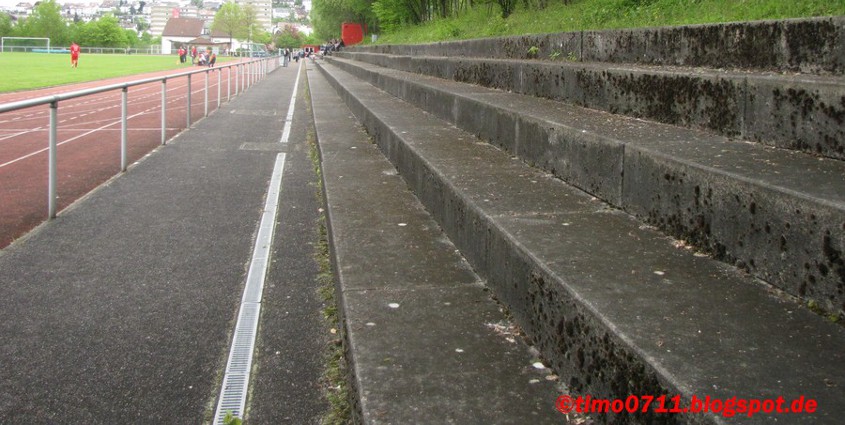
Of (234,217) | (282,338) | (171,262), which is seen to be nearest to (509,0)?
(234,217)

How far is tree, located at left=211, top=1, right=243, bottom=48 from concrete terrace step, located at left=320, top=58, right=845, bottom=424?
156 metres

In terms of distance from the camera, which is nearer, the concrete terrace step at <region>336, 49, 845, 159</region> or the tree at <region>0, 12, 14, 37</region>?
the concrete terrace step at <region>336, 49, 845, 159</region>

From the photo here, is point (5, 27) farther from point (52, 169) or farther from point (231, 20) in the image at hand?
point (52, 169)

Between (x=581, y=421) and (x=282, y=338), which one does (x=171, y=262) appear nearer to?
(x=282, y=338)

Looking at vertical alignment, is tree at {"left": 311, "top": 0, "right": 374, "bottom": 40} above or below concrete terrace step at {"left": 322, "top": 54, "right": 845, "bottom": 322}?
above

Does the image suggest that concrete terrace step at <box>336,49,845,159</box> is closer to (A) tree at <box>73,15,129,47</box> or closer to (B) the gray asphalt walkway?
(B) the gray asphalt walkway

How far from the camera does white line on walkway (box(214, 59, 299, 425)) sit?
9.45 feet

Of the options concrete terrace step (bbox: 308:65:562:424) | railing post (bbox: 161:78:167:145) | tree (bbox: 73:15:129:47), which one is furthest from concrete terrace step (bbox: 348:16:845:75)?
tree (bbox: 73:15:129:47)

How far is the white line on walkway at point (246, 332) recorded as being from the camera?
288 centimetres

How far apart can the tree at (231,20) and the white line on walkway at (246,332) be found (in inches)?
6045

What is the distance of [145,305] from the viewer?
3.96m

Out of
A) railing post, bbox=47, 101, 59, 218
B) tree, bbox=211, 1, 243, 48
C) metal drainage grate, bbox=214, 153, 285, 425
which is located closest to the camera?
metal drainage grate, bbox=214, 153, 285, 425

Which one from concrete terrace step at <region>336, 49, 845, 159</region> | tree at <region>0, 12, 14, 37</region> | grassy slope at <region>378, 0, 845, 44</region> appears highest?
tree at <region>0, 12, 14, 37</region>

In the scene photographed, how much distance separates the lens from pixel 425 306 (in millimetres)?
2854
